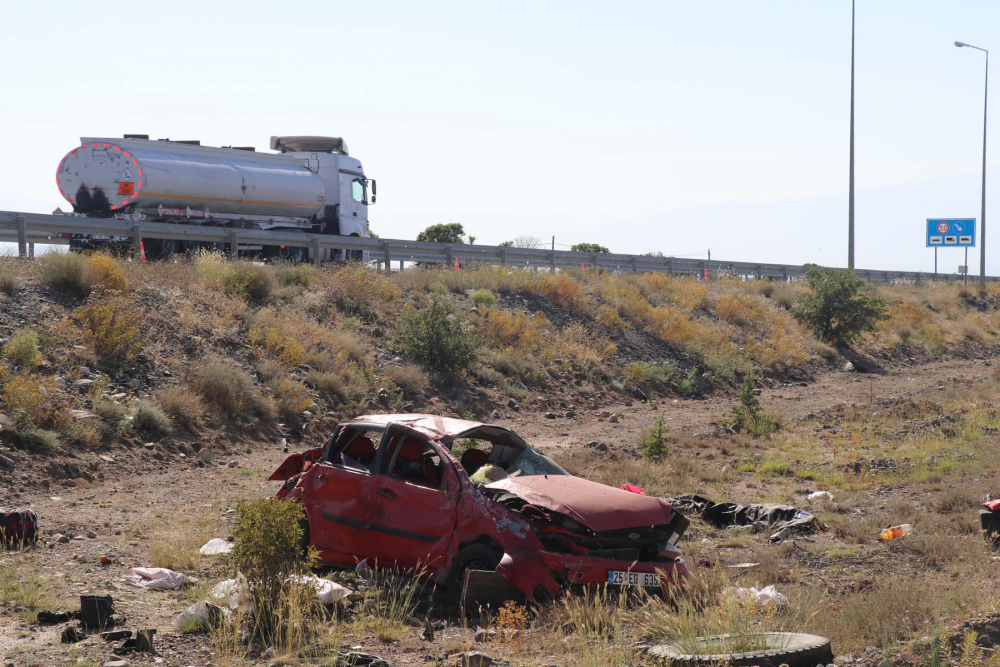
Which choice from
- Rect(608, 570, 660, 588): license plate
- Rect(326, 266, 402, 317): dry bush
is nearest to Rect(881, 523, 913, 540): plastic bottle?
Rect(608, 570, 660, 588): license plate

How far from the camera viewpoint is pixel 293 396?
1662 cm

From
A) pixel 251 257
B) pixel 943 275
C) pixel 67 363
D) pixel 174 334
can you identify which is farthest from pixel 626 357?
pixel 943 275

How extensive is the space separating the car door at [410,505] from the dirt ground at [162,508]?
869 millimetres

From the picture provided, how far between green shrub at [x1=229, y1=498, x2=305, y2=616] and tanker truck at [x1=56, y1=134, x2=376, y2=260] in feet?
53.7

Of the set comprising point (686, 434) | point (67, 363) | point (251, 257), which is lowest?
point (686, 434)

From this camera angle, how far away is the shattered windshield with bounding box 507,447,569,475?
328 inches

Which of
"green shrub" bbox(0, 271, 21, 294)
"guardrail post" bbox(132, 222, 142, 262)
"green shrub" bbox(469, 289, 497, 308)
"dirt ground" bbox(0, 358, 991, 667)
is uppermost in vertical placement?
"guardrail post" bbox(132, 222, 142, 262)

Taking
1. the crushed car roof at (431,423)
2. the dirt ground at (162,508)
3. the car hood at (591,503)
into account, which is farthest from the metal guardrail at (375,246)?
the car hood at (591,503)

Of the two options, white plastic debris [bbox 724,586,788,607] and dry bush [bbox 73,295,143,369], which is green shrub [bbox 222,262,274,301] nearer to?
dry bush [bbox 73,295,143,369]

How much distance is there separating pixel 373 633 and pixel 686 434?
37.0 feet

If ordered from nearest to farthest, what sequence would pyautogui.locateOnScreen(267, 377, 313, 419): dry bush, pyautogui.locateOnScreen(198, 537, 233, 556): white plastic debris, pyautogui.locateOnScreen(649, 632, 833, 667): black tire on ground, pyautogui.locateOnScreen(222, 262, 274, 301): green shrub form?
1. pyautogui.locateOnScreen(649, 632, 833, 667): black tire on ground
2. pyautogui.locateOnScreen(198, 537, 233, 556): white plastic debris
3. pyautogui.locateOnScreen(267, 377, 313, 419): dry bush
4. pyautogui.locateOnScreen(222, 262, 274, 301): green shrub

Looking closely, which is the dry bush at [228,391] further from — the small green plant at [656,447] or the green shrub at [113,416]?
the small green plant at [656,447]

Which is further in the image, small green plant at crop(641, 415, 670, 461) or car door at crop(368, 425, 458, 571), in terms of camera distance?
small green plant at crop(641, 415, 670, 461)

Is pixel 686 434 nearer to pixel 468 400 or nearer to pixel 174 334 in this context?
pixel 468 400
